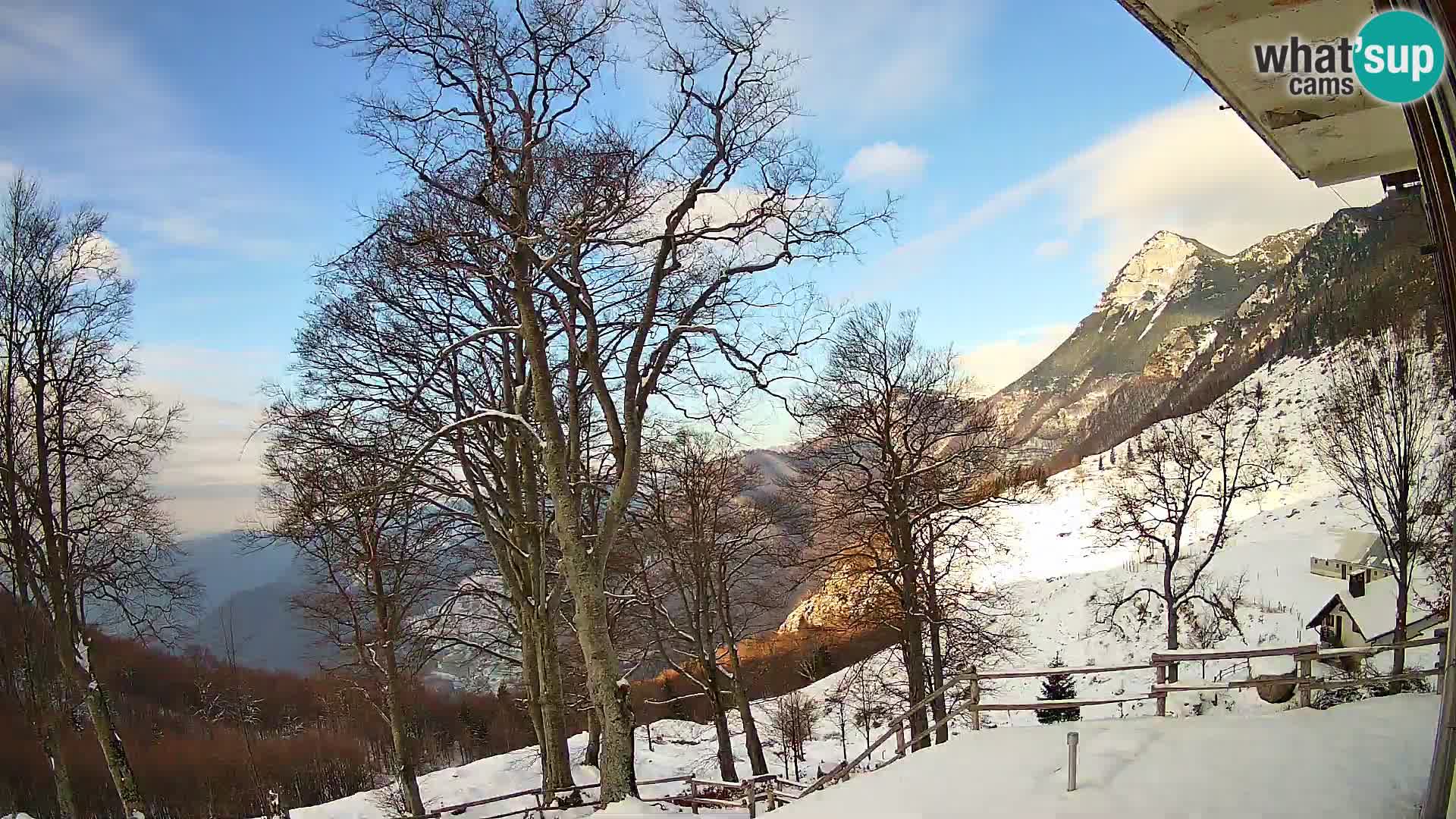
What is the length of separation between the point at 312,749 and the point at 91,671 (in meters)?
18.9

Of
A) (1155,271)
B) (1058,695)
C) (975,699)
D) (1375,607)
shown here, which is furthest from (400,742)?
(1155,271)

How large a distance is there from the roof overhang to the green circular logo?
0.19m

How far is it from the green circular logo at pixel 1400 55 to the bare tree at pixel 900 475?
11814 millimetres

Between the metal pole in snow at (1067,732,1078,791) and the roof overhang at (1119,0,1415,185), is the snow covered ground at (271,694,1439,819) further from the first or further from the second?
the roof overhang at (1119,0,1415,185)

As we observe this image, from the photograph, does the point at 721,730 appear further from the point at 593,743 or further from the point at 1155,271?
the point at 1155,271

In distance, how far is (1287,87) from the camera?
151 inches

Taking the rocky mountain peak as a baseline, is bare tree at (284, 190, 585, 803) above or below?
below

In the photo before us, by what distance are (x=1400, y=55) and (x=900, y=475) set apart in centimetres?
1265

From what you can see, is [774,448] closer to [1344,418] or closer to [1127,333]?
[1344,418]

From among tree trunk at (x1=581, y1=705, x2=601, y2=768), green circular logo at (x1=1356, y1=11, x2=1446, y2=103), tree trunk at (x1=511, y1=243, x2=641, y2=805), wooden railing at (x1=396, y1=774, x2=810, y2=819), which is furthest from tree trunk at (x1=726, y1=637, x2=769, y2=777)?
green circular logo at (x1=1356, y1=11, x2=1446, y2=103)

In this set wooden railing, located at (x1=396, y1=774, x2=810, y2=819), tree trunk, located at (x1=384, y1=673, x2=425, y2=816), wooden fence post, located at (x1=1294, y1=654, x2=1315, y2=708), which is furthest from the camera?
tree trunk, located at (x1=384, y1=673, x2=425, y2=816)

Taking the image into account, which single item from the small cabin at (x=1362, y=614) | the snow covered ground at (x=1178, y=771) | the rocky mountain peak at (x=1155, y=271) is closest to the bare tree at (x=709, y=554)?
the snow covered ground at (x=1178, y=771)

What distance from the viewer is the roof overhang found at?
326 cm

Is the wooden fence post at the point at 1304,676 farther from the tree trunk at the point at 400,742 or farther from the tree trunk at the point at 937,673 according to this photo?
the tree trunk at the point at 400,742
